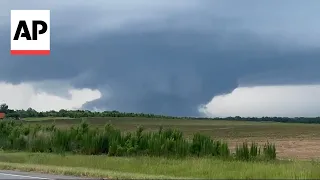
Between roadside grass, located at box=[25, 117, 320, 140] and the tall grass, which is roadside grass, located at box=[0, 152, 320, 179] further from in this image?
roadside grass, located at box=[25, 117, 320, 140]

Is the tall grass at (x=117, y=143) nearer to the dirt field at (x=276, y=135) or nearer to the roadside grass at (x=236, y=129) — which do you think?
the dirt field at (x=276, y=135)

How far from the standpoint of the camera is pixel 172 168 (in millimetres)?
35469

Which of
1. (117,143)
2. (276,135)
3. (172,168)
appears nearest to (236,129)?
(276,135)

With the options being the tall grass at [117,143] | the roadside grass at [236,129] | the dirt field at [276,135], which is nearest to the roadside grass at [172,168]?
the tall grass at [117,143]

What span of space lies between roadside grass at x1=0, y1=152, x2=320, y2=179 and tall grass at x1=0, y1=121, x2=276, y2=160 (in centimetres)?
406

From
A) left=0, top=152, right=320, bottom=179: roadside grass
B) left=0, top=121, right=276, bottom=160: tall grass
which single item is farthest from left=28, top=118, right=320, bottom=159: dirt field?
left=0, top=152, right=320, bottom=179: roadside grass

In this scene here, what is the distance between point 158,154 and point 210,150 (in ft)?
14.0

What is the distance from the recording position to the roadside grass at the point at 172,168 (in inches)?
1156

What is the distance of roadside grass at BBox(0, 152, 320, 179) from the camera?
29369 millimetres

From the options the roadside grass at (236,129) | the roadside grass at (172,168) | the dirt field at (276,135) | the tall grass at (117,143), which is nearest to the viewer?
the roadside grass at (172,168)

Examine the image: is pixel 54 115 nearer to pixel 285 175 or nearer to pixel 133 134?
pixel 133 134

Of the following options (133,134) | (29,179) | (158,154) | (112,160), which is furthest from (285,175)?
(133,134)

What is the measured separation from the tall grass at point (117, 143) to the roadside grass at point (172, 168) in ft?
13.3

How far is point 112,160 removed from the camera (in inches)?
1631
